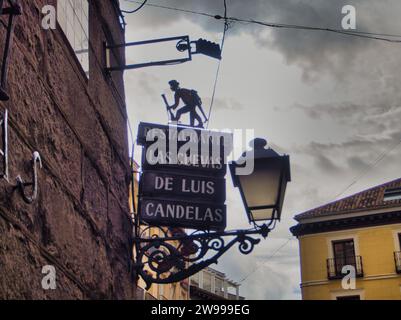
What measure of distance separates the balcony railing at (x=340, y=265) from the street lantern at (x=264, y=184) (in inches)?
1114

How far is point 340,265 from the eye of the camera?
32.2 m

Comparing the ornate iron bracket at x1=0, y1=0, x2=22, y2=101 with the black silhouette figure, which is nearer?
the ornate iron bracket at x1=0, y1=0, x2=22, y2=101

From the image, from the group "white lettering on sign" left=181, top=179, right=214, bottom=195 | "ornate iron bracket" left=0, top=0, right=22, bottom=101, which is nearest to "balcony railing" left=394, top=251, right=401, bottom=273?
"white lettering on sign" left=181, top=179, right=214, bottom=195

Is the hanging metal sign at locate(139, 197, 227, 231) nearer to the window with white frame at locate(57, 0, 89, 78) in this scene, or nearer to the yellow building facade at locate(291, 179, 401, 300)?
the window with white frame at locate(57, 0, 89, 78)

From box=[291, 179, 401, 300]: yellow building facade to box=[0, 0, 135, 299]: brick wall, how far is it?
2769 cm

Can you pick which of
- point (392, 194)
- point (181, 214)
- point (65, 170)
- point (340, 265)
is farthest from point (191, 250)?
point (392, 194)

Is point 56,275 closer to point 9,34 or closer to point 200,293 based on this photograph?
point 9,34

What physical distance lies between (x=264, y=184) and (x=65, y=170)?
69.5 inches

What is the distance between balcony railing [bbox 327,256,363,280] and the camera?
105ft

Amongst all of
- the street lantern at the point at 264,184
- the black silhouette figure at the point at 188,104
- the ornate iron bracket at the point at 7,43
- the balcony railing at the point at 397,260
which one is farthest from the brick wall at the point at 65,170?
the balcony railing at the point at 397,260

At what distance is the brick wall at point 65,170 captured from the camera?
10.00 feet

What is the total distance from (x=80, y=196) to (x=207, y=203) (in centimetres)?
142
